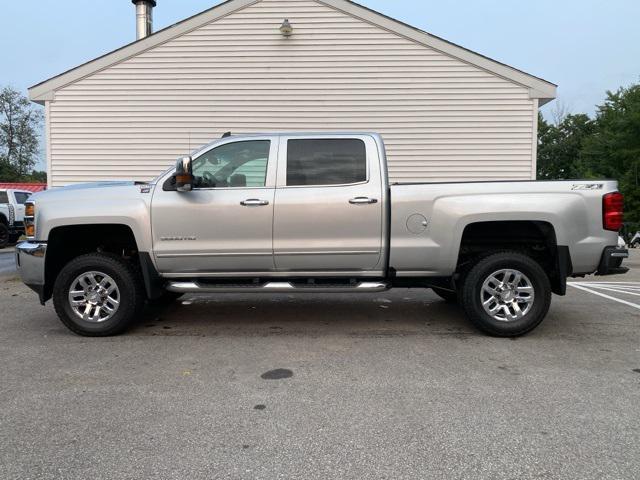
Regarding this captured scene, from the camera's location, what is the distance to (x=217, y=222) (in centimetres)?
507

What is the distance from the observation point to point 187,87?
10586mm

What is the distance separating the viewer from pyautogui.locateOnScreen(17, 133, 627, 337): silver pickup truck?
16.3ft

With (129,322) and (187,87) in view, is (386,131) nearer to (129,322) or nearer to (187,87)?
(187,87)

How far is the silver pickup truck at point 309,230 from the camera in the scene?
16.3 feet

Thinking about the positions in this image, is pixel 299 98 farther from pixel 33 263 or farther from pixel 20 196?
pixel 20 196

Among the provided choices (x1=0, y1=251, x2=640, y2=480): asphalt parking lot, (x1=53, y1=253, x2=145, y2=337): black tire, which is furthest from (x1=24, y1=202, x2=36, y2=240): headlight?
(x1=0, y1=251, x2=640, y2=480): asphalt parking lot

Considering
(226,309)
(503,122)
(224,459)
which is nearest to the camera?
(224,459)

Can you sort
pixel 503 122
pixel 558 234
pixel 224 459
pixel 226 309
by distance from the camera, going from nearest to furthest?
pixel 224 459, pixel 558 234, pixel 226 309, pixel 503 122

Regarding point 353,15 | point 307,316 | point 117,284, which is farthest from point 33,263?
point 353,15

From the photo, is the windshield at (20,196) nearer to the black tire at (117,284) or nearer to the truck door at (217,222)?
the black tire at (117,284)

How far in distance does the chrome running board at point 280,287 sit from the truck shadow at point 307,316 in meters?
0.50

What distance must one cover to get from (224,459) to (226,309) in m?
3.79

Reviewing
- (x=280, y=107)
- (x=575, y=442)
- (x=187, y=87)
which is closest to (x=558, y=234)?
(x=575, y=442)

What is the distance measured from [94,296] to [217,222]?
4.78 ft
